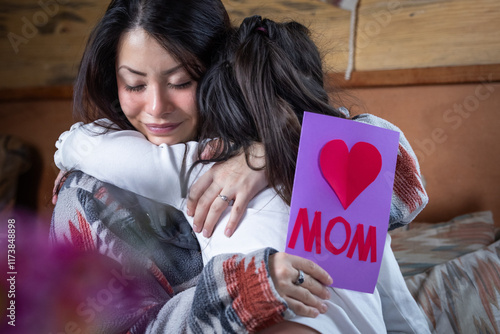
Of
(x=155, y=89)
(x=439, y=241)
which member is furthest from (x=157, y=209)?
(x=439, y=241)

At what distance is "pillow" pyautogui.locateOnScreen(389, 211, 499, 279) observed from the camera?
4.07ft

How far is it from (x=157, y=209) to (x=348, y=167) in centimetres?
30

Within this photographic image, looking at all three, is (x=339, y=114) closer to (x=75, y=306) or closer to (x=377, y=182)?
(x=377, y=182)

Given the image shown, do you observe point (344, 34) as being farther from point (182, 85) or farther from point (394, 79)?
point (182, 85)

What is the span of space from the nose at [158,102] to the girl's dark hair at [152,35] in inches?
2.2

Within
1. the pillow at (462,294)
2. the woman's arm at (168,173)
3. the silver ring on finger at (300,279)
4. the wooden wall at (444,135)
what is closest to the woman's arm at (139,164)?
the woman's arm at (168,173)

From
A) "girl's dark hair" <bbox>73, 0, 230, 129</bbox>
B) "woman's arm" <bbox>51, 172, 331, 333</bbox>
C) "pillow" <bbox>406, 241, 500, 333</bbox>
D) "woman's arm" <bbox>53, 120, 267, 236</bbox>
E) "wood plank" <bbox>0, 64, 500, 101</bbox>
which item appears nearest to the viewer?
"woman's arm" <bbox>51, 172, 331, 333</bbox>

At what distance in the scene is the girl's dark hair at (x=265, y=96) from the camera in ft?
2.21

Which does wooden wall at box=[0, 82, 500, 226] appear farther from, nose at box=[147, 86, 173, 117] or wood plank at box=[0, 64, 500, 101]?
nose at box=[147, 86, 173, 117]

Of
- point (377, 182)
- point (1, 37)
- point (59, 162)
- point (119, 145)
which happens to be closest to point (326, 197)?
point (377, 182)

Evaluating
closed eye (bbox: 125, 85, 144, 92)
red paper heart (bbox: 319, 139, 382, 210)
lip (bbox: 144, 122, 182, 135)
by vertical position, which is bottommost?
lip (bbox: 144, 122, 182, 135)

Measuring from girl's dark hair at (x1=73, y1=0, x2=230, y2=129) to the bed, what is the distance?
0.71m

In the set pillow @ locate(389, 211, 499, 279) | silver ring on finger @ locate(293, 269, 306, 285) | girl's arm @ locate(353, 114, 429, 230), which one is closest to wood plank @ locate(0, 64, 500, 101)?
pillow @ locate(389, 211, 499, 279)

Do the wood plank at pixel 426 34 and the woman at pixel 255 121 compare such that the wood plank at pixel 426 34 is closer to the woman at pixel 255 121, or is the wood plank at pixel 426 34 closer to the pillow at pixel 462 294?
the pillow at pixel 462 294
